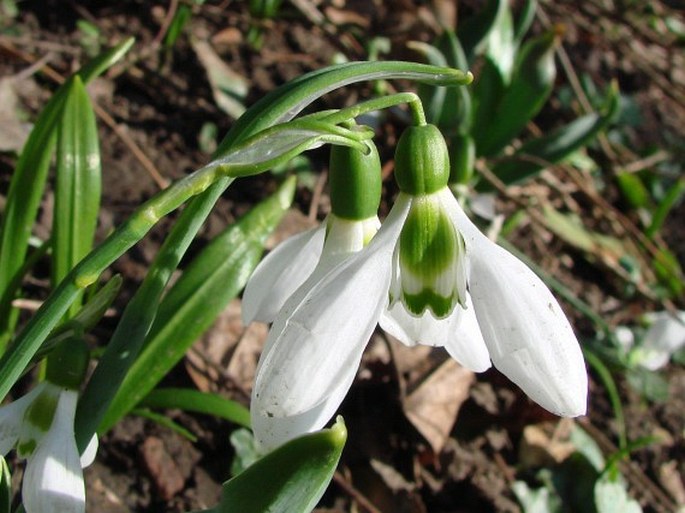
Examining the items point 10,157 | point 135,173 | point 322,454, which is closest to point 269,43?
point 135,173

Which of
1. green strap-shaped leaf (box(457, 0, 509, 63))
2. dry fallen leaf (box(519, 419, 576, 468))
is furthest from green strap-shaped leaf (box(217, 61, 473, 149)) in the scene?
green strap-shaped leaf (box(457, 0, 509, 63))

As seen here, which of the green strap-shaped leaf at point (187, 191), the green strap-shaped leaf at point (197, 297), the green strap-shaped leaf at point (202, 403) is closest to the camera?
the green strap-shaped leaf at point (187, 191)

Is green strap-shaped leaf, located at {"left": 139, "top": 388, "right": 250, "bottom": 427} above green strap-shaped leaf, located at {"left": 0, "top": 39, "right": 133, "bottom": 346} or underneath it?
underneath

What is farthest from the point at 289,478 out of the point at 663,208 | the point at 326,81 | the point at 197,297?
the point at 663,208

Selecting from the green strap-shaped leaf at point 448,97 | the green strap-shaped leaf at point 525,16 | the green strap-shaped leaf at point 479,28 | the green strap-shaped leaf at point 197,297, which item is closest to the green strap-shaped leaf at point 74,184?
the green strap-shaped leaf at point 197,297

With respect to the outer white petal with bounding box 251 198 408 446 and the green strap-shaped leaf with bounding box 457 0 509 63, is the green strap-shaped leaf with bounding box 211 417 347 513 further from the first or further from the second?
the green strap-shaped leaf with bounding box 457 0 509 63

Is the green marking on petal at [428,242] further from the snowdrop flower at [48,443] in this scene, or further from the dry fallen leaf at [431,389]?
the dry fallen leaf at [431,389]

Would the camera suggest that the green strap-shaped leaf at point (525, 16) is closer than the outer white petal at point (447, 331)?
No
